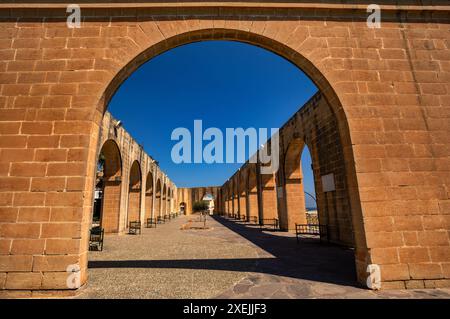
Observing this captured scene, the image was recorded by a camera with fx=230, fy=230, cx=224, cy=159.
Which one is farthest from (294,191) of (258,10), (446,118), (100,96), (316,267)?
(100,96)

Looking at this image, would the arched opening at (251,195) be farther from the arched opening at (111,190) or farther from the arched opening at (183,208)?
the arched opening at (183,208)

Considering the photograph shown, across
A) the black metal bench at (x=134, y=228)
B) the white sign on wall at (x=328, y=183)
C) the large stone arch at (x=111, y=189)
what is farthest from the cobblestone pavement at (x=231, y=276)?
the black metal bench at (x=134, y=228)

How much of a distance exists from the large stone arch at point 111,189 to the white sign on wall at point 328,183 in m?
9.65

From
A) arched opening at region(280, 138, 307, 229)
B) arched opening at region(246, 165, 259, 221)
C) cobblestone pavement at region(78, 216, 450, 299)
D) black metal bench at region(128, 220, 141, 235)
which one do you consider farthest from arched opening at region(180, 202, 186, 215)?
cobblestone pavement at region(78, 216, 450, 299)

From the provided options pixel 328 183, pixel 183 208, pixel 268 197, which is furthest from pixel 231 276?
pixel 183 208

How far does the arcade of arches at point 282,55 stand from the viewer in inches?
132

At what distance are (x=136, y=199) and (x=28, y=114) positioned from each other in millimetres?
12389

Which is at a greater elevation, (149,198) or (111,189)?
(111,189)

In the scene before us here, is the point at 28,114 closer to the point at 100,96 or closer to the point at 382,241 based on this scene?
the point at 100,96

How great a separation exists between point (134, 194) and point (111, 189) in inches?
138

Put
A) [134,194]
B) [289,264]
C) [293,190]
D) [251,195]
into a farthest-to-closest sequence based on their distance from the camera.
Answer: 1. [251,195]
2. [134,194]
3. [293,190]
4. [289,264]

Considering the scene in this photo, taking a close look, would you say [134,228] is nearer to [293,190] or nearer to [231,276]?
[293,190]

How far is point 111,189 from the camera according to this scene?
11969 millimetres
